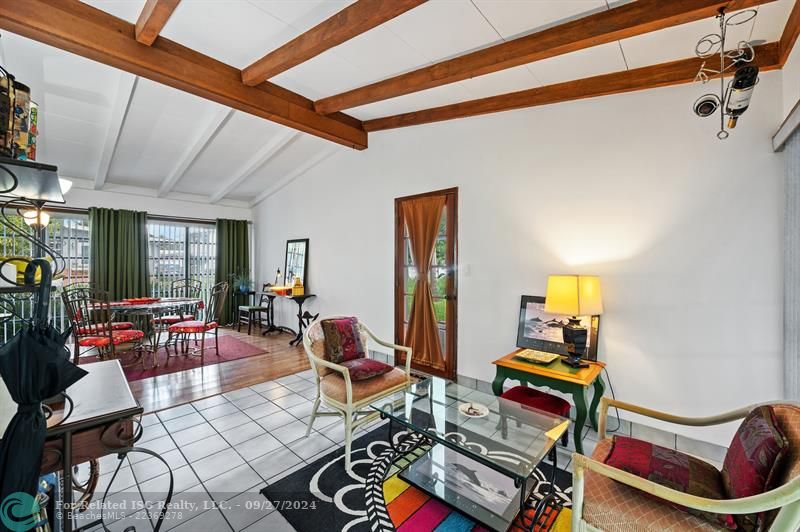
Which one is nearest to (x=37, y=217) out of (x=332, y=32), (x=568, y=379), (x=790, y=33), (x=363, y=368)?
(x=332, y=32)

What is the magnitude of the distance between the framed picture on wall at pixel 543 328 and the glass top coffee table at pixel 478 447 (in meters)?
0.81

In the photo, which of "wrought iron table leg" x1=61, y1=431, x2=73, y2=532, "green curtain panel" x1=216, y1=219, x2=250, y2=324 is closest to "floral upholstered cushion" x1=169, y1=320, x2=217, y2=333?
"green curtain panel" x1=216, y1=219, x2=250, y2=324

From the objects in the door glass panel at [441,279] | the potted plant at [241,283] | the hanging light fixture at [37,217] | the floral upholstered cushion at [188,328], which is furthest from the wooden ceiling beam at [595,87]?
the potted plant at [241,283]

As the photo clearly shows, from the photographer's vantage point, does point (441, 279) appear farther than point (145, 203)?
No

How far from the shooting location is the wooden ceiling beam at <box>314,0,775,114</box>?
1796 mm

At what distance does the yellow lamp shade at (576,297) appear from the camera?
253cm

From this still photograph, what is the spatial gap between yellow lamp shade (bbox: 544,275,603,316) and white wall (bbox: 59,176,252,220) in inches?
277

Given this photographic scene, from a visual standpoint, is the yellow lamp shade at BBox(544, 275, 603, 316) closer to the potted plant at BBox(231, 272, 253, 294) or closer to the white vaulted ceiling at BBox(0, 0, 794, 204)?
the white vaulted ceiling at BBox(0, 0, 794, 204)

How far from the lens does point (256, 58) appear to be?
2914 millimetres

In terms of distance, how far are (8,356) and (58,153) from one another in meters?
5.46

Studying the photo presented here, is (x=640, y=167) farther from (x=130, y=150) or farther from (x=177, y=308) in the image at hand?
(x=130, y=150)

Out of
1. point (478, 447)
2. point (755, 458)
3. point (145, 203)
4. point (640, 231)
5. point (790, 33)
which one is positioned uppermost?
point (790, 33)

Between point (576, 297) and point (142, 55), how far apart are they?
3.76 metres

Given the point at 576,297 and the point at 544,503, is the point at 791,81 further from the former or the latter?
the point at 544,503
